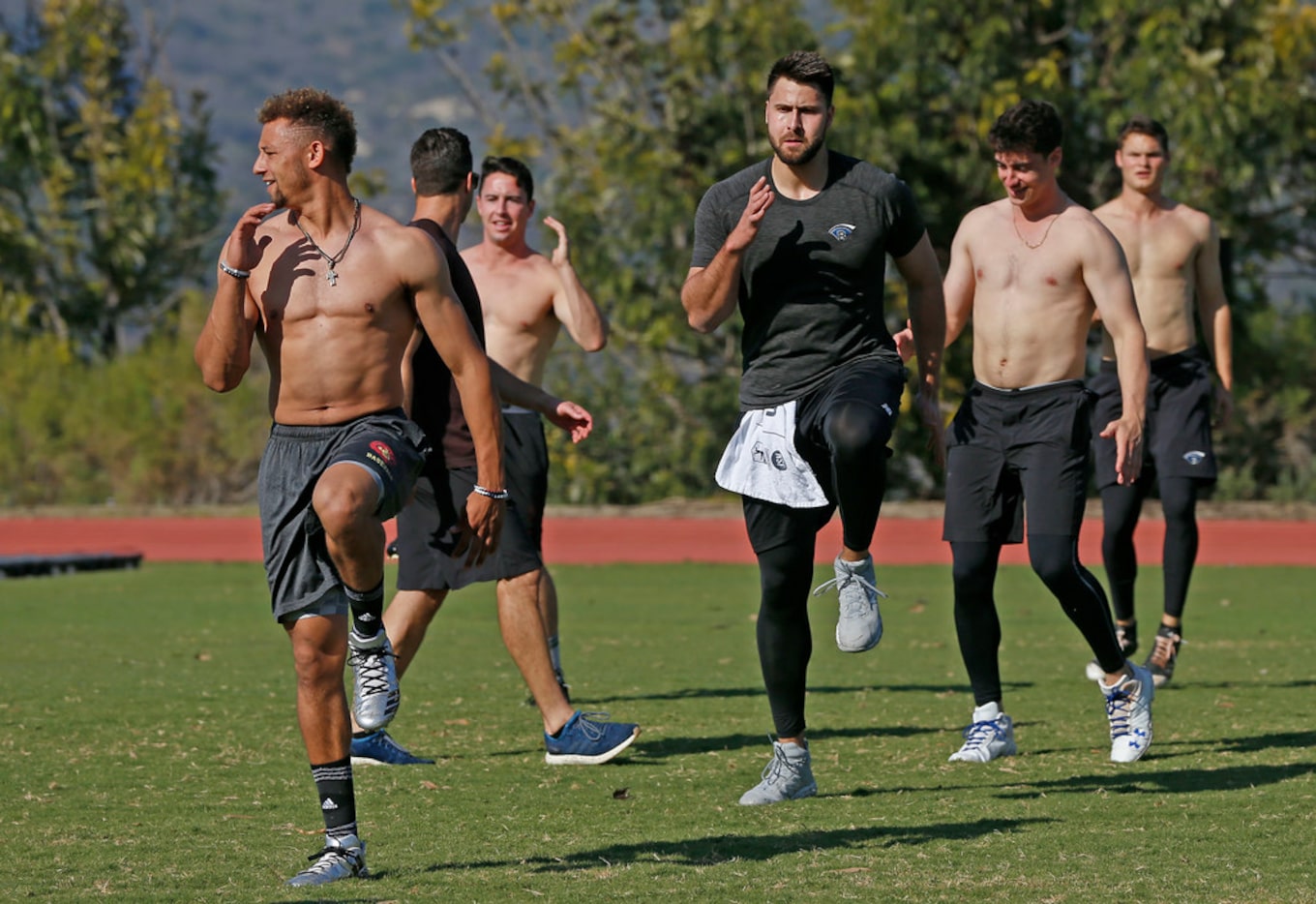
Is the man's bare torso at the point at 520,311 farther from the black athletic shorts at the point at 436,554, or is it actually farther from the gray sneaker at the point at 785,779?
the gray sneaker at the point at 785,779

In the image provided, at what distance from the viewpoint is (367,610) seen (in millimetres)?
4922

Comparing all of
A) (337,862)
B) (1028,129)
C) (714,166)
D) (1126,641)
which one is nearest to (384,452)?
(337,862)

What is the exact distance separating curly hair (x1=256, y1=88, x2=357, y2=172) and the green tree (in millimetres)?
24898

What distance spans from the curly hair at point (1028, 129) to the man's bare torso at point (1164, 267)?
2.33 m

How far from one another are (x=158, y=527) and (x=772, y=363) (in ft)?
55.8

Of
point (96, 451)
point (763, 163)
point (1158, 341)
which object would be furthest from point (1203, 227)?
point (96, 451)

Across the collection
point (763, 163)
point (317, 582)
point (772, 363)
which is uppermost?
point (763, 163)

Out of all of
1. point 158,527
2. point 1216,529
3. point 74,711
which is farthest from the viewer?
point 158,527

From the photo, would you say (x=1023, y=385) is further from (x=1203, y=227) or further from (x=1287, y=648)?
(x=1287, y=648)

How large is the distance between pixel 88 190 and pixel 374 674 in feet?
92.3

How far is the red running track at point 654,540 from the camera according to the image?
17969mm

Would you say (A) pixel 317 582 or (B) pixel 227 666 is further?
(B) pixel 227 666

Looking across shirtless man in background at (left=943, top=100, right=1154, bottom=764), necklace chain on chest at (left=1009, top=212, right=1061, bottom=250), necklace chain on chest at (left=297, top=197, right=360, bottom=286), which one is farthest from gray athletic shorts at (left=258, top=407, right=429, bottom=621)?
necklace chain on chest at (left=1009, top=212, right=1061, bottom=250)

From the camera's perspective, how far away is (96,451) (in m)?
25.8
